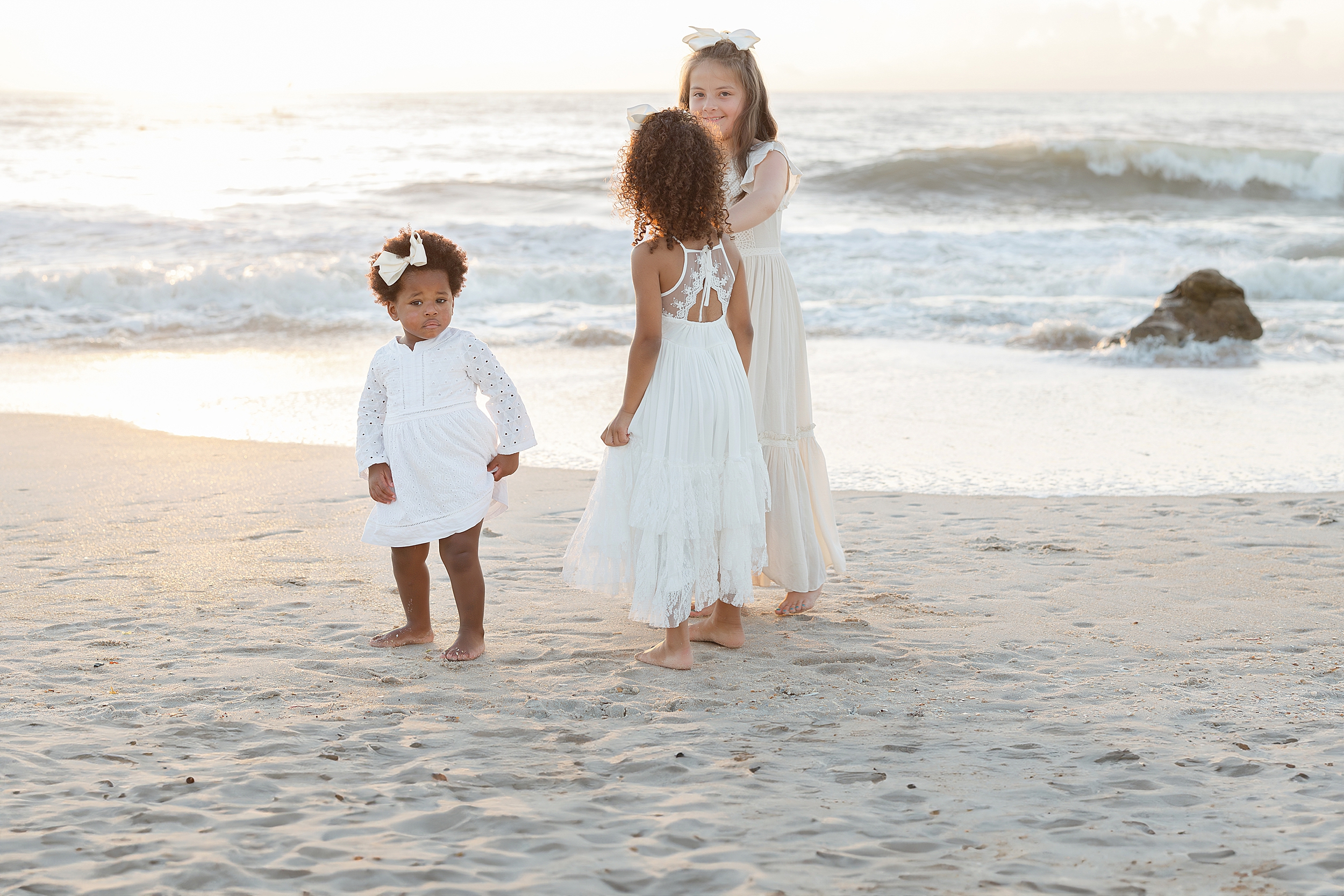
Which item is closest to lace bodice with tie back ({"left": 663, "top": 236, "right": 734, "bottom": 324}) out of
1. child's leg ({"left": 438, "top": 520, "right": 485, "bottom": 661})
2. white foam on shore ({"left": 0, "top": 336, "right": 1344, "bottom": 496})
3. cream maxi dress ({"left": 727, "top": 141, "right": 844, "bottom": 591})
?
cream maxi dress ({"left": 727, "top": 141, "right": 844, "bottom": 591})

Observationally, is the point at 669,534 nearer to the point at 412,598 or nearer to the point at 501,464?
the point at 501,464

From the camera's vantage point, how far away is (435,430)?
3.30 metres

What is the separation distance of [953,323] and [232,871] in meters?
10.1

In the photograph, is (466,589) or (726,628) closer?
(466,589)

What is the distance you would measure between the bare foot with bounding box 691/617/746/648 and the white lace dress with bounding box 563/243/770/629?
237mm

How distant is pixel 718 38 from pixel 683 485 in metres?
1.44


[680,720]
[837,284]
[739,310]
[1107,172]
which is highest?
[1107,172]

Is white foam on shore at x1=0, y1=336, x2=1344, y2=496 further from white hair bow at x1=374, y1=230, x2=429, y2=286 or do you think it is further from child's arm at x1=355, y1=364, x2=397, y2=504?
white hair bow at x1=374, y1=230, x2=429, y2=286

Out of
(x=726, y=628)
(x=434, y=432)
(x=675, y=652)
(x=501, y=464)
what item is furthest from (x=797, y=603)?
(x=434, y=432)

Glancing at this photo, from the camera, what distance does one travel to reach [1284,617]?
12.2 feet

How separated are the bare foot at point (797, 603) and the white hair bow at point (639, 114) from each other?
1.63m

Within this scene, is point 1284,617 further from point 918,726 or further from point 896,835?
point 896,835

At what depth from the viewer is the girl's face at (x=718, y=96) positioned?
3457 mm

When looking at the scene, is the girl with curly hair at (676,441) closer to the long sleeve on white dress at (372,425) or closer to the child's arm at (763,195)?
the child's arm at (763,195)
